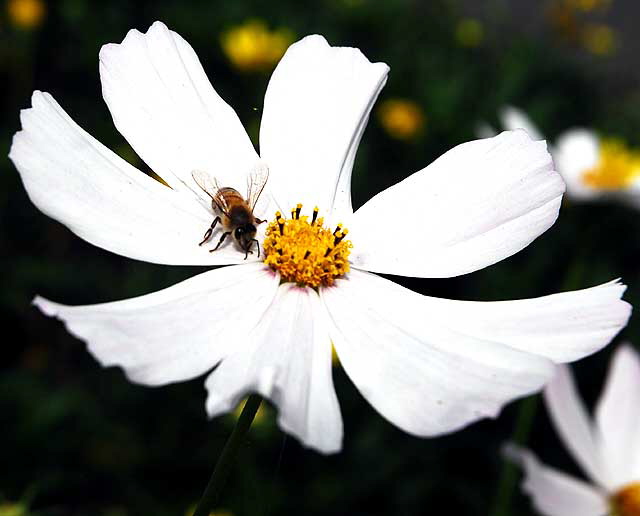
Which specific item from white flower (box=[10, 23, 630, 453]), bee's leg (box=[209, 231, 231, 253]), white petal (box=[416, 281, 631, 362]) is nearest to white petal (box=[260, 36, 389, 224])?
white flower (box=[10, 23, 630, 453])

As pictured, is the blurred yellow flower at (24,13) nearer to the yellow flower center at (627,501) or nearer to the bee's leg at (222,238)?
the bee's leg at (222,238)

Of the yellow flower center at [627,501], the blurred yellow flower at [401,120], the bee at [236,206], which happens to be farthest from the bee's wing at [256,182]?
the blurred yellow flower at [401,120]

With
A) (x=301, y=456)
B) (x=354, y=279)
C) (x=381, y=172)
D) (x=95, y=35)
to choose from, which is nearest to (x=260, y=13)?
(x=95, y=35)

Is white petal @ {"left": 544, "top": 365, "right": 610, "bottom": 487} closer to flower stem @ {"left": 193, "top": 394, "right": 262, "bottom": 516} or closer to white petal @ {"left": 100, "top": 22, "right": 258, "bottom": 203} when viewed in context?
white petal @ {"left": 100, "top": 22, "right": 258, "bottom": 203}


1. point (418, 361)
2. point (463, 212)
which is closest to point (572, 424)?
point (463, 212)

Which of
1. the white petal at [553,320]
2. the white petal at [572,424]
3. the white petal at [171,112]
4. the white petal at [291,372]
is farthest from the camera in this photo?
the white petal at [572,424]

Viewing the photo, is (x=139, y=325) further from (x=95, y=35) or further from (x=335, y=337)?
(x=95, y=35)
